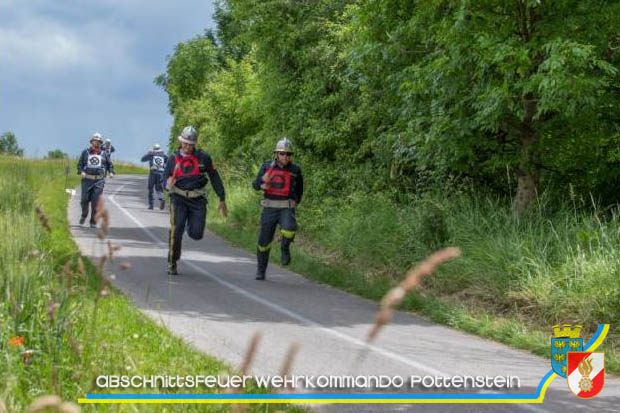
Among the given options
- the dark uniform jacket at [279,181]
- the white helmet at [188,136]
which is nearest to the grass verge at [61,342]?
the white helmet at [188,136]

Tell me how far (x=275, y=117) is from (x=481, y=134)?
1192 cm

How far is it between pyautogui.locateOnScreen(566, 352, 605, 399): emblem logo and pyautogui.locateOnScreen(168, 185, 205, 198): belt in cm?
653

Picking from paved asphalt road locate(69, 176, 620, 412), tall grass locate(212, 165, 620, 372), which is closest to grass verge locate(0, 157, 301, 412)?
paved asphalt road locate(69, 176, 620, 412)

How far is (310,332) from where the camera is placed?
352 inches

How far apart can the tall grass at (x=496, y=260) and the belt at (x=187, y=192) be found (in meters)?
2.52

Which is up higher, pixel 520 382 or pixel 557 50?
pixel 557 50

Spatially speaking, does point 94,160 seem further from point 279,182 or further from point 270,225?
point 279,182

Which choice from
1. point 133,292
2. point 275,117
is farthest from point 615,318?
point 275,117

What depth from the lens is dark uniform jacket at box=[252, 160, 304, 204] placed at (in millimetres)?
13389

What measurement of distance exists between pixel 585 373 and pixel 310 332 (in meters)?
2.82

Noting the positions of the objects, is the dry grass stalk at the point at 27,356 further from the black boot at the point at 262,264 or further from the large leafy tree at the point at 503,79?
the black boot at the point at 262,264

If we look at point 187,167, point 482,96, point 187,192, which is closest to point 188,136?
point 187,167

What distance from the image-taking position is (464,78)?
12320 millimetres

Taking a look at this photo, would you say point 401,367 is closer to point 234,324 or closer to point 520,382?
point 520,382
